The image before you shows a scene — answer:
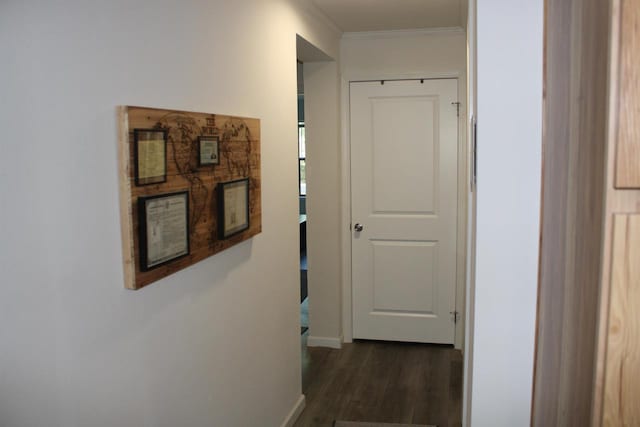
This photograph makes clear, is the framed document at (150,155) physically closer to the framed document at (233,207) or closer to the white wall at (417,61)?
the framed document at (233,207)

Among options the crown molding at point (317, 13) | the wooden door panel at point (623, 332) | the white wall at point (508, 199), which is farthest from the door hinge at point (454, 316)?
the wooden door panel at point (623, 332)

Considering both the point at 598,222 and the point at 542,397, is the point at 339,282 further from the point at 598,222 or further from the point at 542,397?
the point at 598,222

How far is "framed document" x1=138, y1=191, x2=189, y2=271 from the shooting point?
66.2 inches

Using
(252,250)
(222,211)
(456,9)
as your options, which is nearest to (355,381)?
(252,250)

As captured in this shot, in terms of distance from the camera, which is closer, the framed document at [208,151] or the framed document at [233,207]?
the framed document at [208,151]

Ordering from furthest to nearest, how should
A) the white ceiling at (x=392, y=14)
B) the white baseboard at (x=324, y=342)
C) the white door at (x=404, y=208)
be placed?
1. the white baseboard at (x=324, y=342)
2. the white door at (x=404, y=208)
3. the white ceiling at (x=392, y=14)

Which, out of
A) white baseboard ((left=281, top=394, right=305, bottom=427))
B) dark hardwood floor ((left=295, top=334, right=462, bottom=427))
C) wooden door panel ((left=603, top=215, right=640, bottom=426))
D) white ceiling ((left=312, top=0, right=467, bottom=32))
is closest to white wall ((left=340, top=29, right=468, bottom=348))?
white ceiling ((left=312, top=0, right=467, bottom=32))

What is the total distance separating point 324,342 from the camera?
4629mm

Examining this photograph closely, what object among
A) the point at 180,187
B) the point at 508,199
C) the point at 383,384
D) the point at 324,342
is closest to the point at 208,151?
the point at 180,187

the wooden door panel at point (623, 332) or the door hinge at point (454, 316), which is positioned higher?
the wooden door panel at point (623, 332)

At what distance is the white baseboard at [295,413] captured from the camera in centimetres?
323

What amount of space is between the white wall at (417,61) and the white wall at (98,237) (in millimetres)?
2067

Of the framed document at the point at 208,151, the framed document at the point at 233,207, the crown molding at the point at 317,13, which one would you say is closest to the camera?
the framed document at the point at 208,151

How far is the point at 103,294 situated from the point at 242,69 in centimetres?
128
